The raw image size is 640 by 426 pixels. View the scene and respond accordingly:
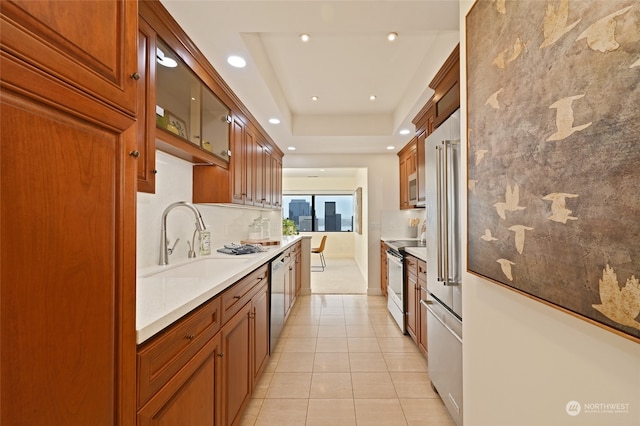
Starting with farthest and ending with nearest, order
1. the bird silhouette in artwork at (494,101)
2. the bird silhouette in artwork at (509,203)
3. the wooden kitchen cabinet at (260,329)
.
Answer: the wooden kitchen cabinet at (260,329), the bird silhouette in artwork at (494,101), the bird silhouette in artwork at (509,203)

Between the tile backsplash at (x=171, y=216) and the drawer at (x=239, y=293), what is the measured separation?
65 centimetres

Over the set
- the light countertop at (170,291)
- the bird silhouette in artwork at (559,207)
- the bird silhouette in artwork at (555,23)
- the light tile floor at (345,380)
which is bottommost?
the light tile floor at (345,380)

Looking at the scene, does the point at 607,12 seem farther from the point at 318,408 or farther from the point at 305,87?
the point at 305,87

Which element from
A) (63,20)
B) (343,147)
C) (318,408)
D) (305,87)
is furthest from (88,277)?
(343,147)

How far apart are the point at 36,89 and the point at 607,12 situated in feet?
4.06

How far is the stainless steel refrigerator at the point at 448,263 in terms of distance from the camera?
65.1 inches

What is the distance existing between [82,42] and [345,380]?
8.16 feet

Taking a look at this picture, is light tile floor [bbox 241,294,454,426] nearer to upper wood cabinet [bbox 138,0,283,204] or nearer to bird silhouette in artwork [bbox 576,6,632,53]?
upper wood cabinet [bbox 138,0,283,204]

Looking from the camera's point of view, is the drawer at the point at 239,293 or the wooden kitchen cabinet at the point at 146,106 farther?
the drawer at the point at 239,293

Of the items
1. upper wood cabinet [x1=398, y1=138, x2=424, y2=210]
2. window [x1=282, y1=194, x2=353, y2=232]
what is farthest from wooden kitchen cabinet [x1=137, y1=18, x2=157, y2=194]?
window [x1=282, y1=194, x2=353, y2=232]

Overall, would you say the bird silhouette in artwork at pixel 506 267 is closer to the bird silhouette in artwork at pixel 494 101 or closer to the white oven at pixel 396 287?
the bird silhouette in artwork at pixel 494 101

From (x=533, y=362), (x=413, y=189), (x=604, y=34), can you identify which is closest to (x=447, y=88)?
(x=604, y=34)

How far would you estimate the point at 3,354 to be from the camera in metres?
0.47

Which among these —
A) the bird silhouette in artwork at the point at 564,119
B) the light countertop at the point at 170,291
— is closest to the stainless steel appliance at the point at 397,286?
the light countertop at the point at 170,291
